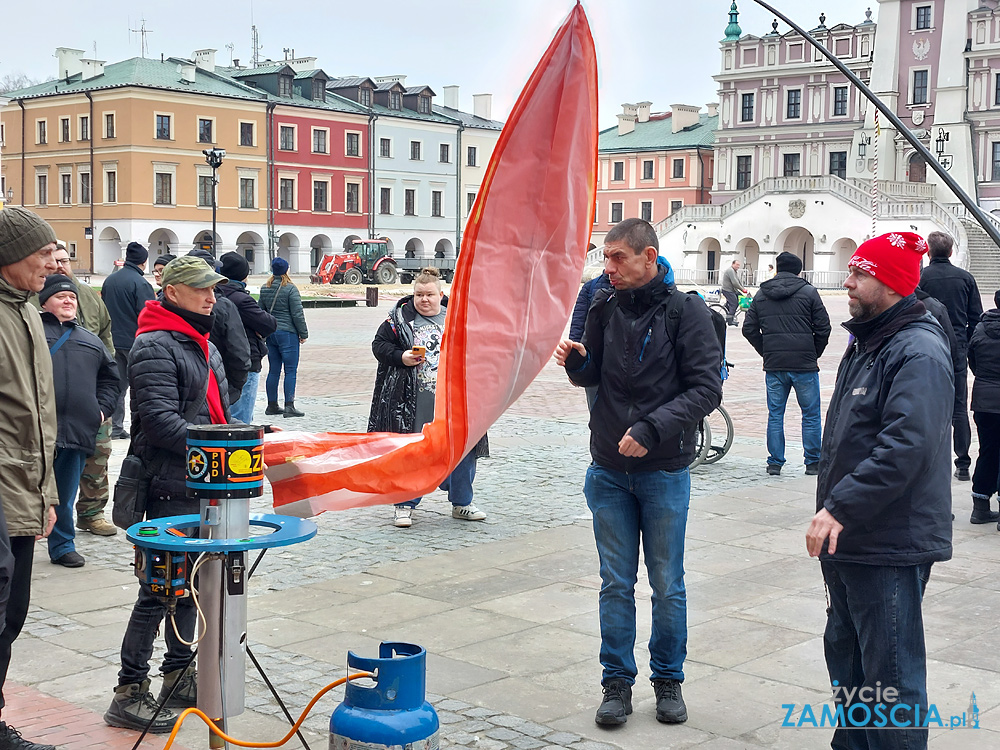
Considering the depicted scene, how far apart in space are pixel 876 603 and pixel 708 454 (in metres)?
7.71

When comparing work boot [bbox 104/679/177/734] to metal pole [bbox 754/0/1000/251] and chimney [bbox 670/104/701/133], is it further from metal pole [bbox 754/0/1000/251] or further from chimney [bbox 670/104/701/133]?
chimney [bbox 670/104/701/133]

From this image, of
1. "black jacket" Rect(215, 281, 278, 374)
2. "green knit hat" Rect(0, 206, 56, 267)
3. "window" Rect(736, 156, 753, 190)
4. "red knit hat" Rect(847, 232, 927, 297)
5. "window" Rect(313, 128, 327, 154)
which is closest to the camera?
"red knit hat" Rect(847, 232, 927, 297)

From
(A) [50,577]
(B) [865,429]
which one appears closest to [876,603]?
(B) [865,429]

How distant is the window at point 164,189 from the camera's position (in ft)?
215

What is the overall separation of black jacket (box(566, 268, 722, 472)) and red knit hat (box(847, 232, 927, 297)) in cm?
96

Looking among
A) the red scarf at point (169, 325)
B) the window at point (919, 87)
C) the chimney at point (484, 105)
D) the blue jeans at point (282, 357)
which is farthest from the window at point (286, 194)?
the red scarf at point (169, 325)

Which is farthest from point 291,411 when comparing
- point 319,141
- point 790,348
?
point 319,141

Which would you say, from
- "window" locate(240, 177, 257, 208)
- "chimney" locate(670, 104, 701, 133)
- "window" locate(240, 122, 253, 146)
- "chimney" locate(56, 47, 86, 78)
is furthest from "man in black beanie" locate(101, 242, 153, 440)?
"chimney" locate(670, 104, 701, 133)

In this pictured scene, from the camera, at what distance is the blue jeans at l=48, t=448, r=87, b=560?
24.5 ft

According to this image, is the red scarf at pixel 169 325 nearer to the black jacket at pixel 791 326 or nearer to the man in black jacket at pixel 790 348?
the black jacket at pixel 791 326

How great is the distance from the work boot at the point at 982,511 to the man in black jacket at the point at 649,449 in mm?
4811

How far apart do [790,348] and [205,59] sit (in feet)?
216

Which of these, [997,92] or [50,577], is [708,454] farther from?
[997,92]

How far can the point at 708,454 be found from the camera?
11.7m
